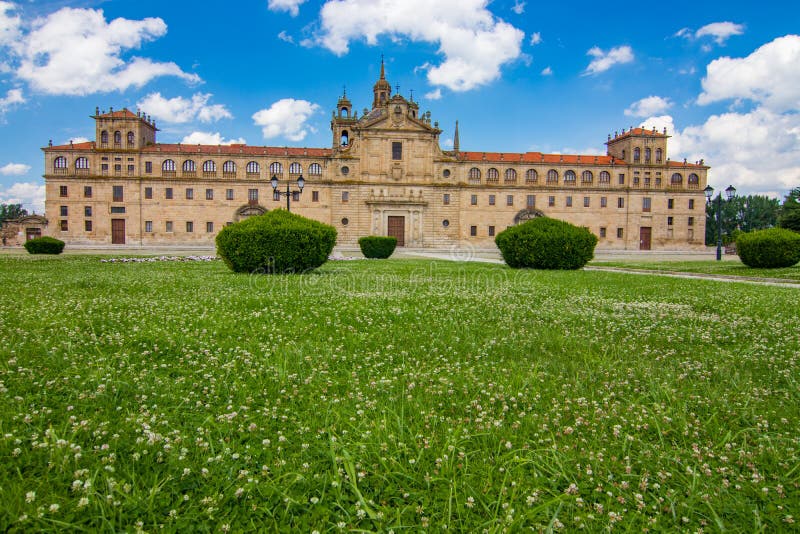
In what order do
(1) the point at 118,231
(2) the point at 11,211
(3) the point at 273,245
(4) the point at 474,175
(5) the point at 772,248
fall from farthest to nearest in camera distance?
(2) the point at 11,211 → (4) the point at 474,175 → (1) the point at 118,231 → (5) the point at 772,248 → (3) the point at 273,245

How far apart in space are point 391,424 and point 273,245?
1251cm

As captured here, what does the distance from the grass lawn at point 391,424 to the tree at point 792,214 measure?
52.2 meters

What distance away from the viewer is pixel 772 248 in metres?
20.7

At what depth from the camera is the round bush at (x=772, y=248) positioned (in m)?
20.6

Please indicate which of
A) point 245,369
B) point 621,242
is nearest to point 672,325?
point 245,369

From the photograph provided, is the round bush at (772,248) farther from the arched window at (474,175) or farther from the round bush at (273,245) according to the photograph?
the arched window at (474,175)

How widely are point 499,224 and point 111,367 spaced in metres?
56.2

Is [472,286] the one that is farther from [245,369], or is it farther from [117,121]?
[117,121]

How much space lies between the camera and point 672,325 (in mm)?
6836

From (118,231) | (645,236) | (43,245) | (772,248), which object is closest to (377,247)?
(772,248)

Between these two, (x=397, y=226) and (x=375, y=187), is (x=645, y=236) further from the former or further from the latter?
(x=375, y=187)

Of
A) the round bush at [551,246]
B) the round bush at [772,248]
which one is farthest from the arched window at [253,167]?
the round bush at [772,248]

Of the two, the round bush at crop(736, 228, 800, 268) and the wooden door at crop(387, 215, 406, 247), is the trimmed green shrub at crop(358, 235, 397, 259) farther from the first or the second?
the wooden door at crop(387, 215, 406, 247)

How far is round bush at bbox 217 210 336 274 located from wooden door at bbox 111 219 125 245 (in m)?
47.5
